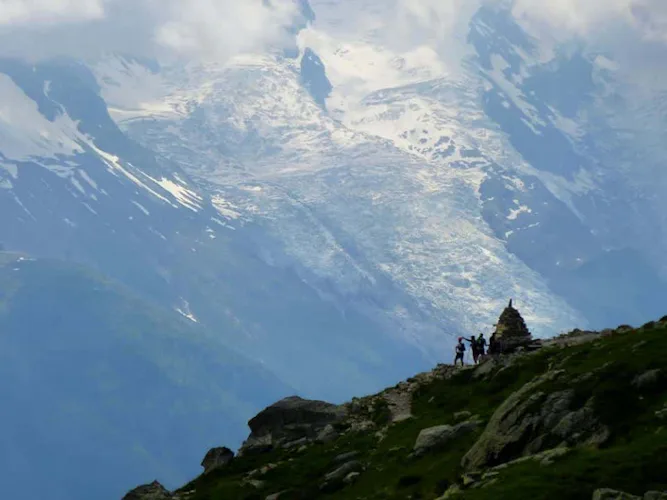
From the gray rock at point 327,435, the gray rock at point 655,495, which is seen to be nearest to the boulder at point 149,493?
→ the gray rock at point 327,435

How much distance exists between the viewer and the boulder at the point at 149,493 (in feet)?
206

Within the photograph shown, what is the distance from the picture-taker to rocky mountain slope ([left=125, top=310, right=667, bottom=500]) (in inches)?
1494

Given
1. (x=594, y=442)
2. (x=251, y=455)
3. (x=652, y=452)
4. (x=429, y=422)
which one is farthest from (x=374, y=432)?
(x=652, y=452)

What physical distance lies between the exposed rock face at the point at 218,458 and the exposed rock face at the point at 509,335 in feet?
58.0

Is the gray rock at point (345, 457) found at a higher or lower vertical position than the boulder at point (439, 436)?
higher

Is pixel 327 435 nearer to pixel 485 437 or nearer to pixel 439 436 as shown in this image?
pixel 439 436

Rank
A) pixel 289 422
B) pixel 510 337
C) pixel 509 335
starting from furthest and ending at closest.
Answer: pixel 509 335 → pixel 510 337 → pixel 289 422

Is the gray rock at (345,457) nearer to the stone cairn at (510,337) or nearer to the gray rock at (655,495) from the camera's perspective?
the stone cairn at (510,337)

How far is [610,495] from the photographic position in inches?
1356

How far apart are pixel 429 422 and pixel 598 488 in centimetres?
2216

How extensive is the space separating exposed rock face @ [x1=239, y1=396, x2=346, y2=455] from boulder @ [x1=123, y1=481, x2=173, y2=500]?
184 inches

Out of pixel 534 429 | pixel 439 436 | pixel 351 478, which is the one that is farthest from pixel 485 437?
pixel 351 478

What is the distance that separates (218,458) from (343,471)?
14.4 m

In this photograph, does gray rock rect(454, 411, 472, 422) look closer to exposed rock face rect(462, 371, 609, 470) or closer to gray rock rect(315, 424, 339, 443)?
exposed rock face rect(462, 371, 609, 470)
